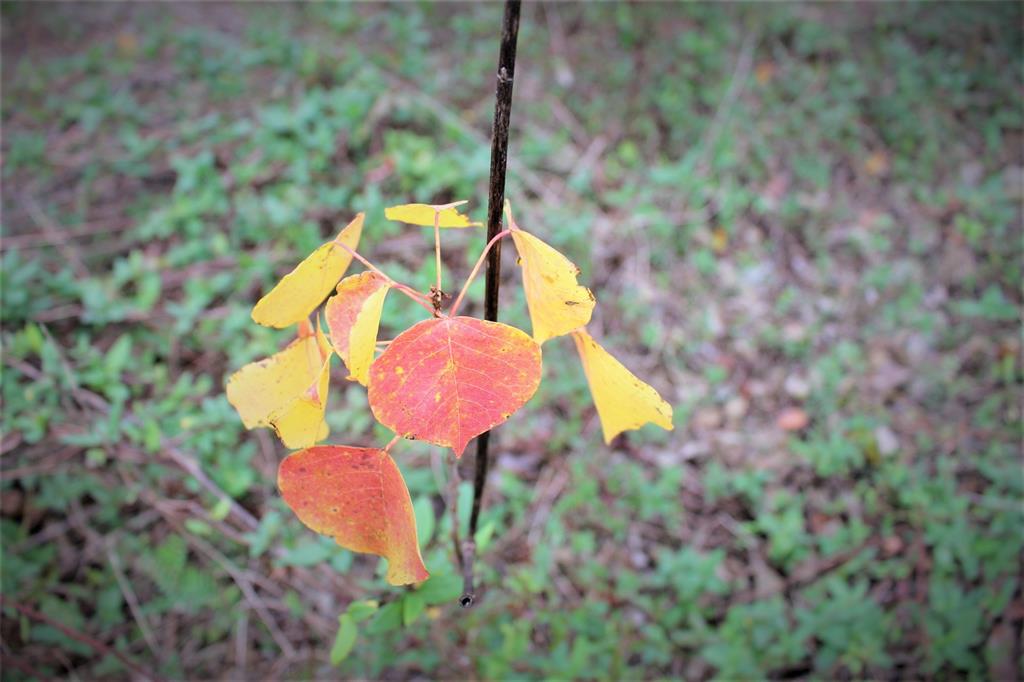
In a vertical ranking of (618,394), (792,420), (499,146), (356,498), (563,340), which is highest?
(499,146)

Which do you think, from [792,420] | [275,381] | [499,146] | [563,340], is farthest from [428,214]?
[792,420]

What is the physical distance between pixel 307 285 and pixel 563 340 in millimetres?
1707

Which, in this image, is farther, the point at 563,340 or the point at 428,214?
the point at 563,340

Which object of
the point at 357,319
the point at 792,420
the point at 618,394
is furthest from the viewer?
the point at 792,420

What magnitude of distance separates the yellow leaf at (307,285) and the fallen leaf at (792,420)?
2035 millimetres

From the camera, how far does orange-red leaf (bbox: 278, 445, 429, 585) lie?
679mm

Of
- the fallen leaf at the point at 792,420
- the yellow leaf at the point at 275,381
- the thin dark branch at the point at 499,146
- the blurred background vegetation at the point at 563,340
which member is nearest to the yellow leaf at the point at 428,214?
the thin dark branch at the point at 499,146

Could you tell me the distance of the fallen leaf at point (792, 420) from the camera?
2.32m

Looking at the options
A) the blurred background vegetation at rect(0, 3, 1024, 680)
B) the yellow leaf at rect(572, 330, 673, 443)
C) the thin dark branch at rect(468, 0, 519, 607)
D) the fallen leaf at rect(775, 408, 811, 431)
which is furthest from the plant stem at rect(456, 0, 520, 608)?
the fallen leaf at rect(775, 408, 811, 431)

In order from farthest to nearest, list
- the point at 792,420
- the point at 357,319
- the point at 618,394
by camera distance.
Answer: the point at 792,420 → the point at 618,394 → the point at 357,319

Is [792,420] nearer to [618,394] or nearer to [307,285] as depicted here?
[618,394]

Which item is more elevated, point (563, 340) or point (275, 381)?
point (275, 381)

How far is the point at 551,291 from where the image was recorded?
62cm

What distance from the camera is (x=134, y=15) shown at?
11.1 feet
